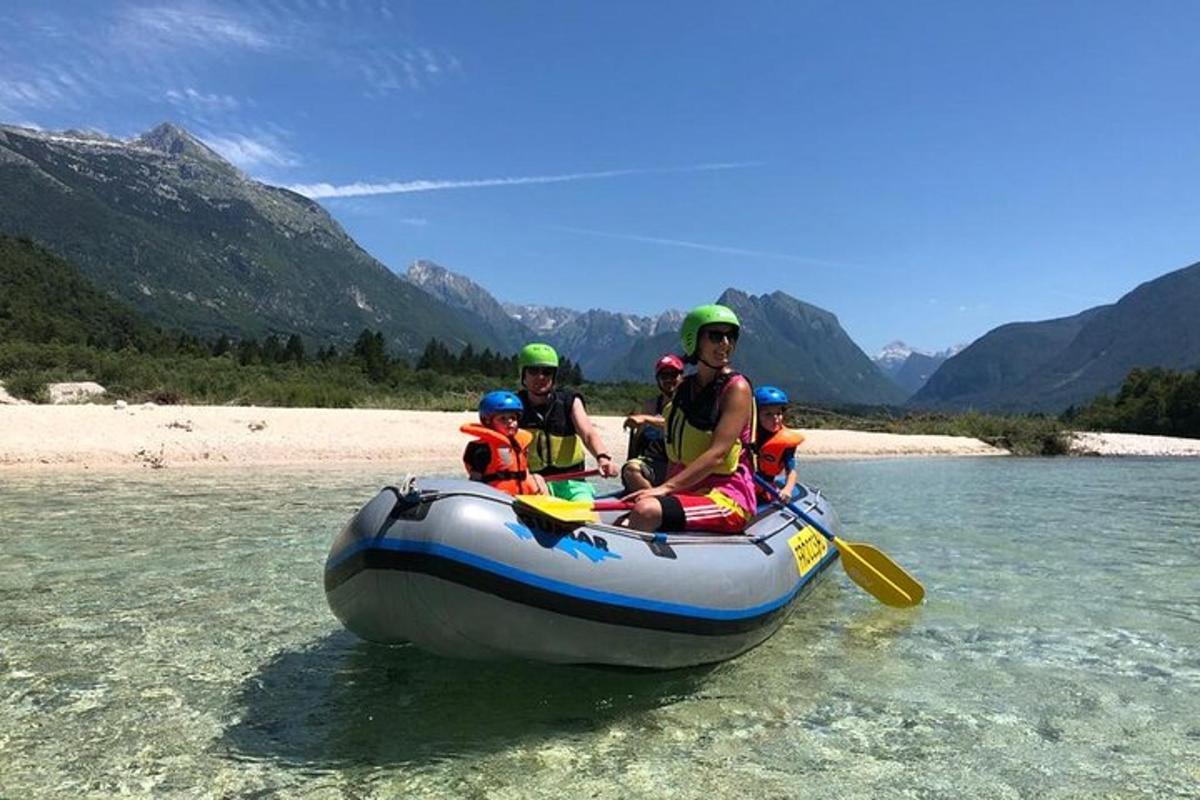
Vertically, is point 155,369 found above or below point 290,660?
above

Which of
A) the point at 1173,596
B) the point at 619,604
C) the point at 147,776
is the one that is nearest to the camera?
the point at 147,776

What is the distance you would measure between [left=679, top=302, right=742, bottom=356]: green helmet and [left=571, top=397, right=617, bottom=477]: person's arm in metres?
1.52

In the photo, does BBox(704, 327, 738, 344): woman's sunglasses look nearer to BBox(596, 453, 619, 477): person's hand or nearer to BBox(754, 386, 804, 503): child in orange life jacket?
BBox(596, 453, 619, 477): person's hand

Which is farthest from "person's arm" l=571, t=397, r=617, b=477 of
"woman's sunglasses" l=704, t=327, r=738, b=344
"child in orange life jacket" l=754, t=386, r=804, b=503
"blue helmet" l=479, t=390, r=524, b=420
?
"child in orange life jacket" l=754, t=386, r=804, b=503

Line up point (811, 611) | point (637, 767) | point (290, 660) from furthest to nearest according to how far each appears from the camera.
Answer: point (811, 611)
point (290, 660)
point (637, 767)

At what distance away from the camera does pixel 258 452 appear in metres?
20.6

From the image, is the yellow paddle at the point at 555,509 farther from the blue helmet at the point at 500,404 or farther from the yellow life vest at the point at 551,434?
the yellow life vest at the point at 551,434

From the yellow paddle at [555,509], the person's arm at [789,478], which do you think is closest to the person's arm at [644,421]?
the person's arm at [789,478]

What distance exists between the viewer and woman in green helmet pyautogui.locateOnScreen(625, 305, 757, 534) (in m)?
5.10

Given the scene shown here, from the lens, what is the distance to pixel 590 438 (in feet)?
21.4

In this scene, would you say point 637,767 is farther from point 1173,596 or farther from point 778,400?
point 1173,596

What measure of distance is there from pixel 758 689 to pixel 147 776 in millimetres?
3281

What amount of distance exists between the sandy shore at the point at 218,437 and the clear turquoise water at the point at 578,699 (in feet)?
34.4

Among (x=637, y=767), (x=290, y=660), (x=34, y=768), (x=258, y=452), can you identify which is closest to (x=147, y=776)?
(x=34, y=768)
